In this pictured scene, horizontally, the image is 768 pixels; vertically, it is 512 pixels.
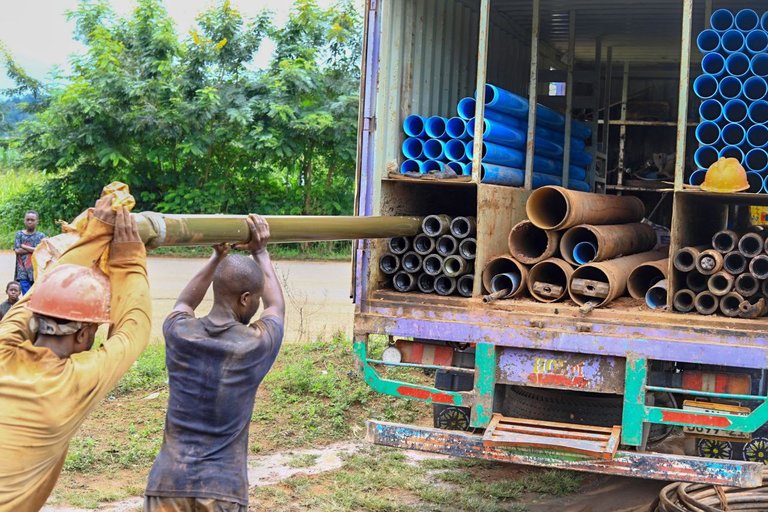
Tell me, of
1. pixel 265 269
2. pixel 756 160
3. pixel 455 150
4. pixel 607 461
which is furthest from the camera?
pixel 455 150

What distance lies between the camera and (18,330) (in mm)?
3107

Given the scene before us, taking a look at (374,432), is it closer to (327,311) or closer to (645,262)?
(645,262)

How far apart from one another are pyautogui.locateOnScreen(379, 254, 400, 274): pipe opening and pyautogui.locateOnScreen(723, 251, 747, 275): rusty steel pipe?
74.5 inches

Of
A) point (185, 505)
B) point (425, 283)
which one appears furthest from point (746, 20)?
point (185, 505)

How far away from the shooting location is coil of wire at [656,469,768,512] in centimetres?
564

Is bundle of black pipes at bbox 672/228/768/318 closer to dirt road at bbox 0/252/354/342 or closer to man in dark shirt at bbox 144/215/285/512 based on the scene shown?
man in dark shirt at bbox 144/215/285/512

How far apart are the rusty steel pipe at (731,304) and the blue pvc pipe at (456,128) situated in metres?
1.82

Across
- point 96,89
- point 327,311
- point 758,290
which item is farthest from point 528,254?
point 96,89

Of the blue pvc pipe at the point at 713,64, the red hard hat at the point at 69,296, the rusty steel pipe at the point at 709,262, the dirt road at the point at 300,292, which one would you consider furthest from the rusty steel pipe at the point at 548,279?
the dirt road at the point at 300,292

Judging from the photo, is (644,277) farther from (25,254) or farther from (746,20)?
(25,254)

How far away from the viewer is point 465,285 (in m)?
5.88

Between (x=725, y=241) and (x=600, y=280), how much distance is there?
73cm

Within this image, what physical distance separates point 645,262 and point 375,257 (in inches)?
65.5

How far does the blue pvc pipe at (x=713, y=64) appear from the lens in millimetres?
5859
